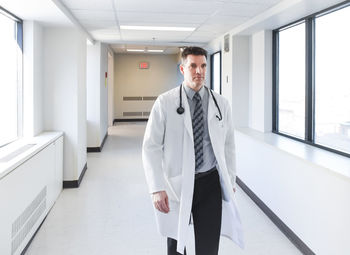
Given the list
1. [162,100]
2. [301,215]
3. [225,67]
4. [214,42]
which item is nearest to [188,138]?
[162,100]

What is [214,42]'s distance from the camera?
19.2 feet

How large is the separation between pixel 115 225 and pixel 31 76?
204 cm

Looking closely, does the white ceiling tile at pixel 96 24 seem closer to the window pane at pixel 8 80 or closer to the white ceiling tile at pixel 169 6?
the white ceiling tile at pixel 169 6

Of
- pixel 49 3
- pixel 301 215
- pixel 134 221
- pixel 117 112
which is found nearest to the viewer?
pixel 301 215

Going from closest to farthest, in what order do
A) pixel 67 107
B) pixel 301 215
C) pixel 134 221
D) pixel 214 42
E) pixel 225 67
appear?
1. pixel 301 215
2. pixel 134 221
3. pixel 67 107
4. pixel 225 67
5. pixel 214 42

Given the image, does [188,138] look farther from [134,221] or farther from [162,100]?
[134,221]

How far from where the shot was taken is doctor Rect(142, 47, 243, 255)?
1.68 meters

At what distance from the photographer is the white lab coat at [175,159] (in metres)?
1.67

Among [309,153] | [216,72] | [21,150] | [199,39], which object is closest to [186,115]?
[309,153]

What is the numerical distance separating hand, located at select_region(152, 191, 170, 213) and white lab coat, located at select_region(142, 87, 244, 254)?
3 cm

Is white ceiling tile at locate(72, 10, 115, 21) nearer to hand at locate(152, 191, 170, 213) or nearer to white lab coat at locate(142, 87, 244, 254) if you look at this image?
white lab coat at locate(142, 87, 244, 254)

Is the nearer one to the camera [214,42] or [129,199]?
[129,199]

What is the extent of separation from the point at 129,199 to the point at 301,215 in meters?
2.08

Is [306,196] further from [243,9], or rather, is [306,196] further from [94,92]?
[94,92]
